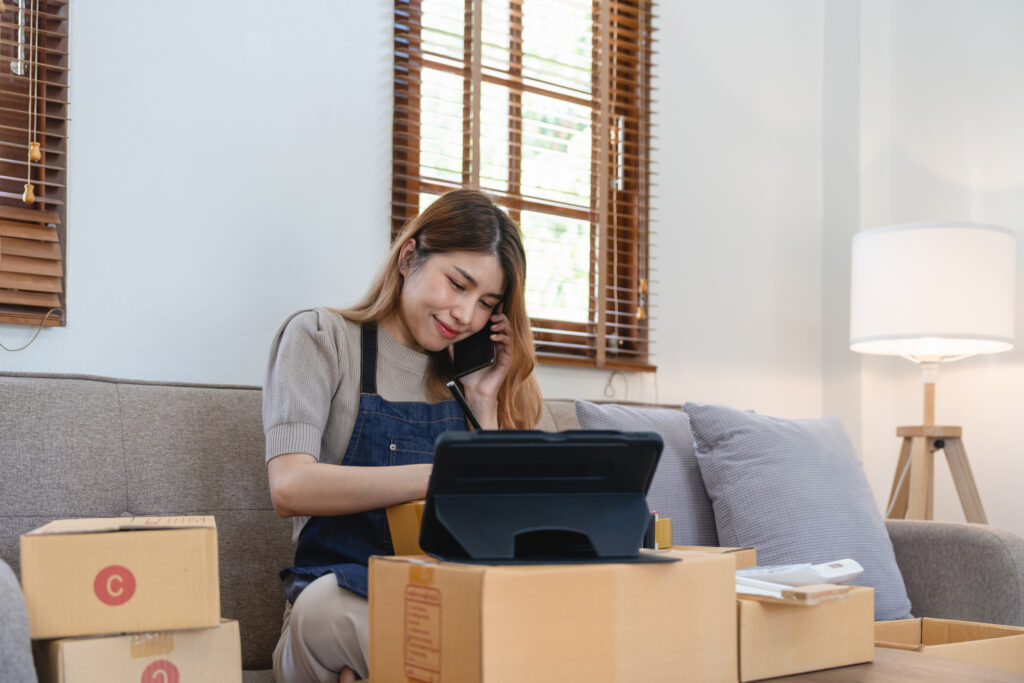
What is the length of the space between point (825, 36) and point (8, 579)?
3.08m

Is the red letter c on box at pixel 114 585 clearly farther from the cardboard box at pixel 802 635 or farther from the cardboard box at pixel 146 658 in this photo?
the cardboard box at pixel 802 635

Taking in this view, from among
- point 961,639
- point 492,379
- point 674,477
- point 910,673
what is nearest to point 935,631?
point 961,639

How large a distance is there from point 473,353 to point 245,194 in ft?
2.12

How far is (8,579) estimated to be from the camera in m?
0.90

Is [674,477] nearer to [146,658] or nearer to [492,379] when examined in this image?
[492,379]

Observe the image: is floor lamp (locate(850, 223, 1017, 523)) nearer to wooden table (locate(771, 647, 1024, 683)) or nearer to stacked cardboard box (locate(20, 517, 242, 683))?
wooden table (locate(771, 647, 1024, 683))

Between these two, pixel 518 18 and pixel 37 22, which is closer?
pixel 37 22

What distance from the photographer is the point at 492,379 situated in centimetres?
183

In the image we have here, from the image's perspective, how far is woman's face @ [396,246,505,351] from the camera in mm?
1690

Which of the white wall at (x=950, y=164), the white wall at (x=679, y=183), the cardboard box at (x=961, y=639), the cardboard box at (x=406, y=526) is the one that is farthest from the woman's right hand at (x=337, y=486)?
the white wall at (x=950, y=164)

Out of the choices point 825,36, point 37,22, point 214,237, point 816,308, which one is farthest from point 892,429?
point 37,22

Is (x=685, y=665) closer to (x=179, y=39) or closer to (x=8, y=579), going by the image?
(x=8, y=579)

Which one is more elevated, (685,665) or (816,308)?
(816,308)

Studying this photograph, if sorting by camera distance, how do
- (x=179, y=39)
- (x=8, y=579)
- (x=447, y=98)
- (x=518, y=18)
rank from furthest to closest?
(x=518, y=18) < (x=447, y=98) < (x=179, y=39) < (x=8, y=579)
